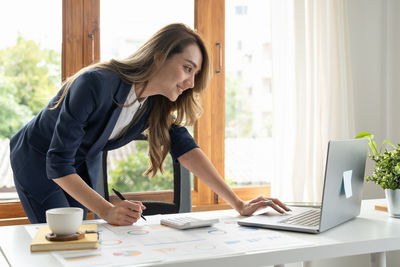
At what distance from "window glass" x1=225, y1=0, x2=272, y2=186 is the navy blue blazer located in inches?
42.2

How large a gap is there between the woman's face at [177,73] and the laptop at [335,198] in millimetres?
529

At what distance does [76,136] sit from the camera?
1.35 m

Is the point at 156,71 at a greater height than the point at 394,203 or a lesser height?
greater

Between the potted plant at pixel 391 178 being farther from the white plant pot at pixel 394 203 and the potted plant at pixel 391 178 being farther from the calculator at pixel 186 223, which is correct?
the calculator at pixel 186 223

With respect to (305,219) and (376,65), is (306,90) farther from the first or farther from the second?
(305,219)

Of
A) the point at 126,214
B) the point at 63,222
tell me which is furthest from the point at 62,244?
the point at 126,214

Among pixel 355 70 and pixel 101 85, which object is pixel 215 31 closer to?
pixel 355 70

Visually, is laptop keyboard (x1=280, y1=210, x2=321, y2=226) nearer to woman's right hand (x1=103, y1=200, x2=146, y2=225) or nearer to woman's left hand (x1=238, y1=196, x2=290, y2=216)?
woman's left hand (x1=238, y1=196, x2=290, y2=216)

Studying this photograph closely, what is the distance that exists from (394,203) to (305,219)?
0.35 meters

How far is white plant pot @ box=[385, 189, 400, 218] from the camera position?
147 cm

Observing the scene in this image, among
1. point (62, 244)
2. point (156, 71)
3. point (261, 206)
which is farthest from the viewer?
point (156, 71)

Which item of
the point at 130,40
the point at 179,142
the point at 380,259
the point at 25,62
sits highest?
the point at 130,40

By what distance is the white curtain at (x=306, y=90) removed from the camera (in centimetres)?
265

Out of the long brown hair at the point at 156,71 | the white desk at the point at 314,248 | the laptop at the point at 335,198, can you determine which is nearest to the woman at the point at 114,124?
the long brown hair at the point at 156,71
